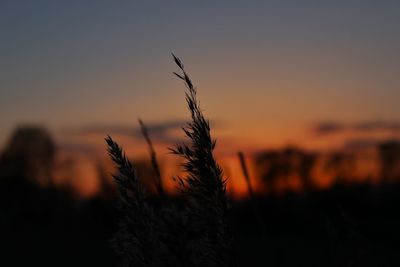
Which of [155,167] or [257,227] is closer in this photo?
[155,167]

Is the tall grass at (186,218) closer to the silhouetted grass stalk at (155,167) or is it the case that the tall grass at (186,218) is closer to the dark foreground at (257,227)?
the silhouetted grass stalk at (155,167)

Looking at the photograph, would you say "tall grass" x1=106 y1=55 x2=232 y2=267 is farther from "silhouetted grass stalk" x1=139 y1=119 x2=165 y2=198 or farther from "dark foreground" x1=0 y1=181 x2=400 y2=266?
"dark foreground" x1=0 y1=181 x2=400 y2=266

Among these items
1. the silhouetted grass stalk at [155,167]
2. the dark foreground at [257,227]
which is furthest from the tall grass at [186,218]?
the dark foreground at [257,227]

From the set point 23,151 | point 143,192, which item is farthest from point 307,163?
point 143,192

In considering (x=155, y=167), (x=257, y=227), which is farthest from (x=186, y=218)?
(x=257, y=227)

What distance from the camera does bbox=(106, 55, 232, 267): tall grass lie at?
8.59 feet

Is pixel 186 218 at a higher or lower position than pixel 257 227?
higher

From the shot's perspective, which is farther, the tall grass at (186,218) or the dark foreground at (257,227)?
the dark foreground at (257,227)

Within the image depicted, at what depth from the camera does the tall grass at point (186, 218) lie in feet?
8.59

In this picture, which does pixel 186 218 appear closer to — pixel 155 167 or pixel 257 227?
pixel 155 167

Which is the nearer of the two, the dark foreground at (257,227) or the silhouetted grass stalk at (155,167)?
the silhouetted grass stalk at (155,167)

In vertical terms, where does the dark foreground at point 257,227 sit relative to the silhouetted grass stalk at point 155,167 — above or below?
below

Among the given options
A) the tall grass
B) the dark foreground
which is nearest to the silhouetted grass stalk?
the tall grass

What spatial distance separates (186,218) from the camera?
9.26 ft
